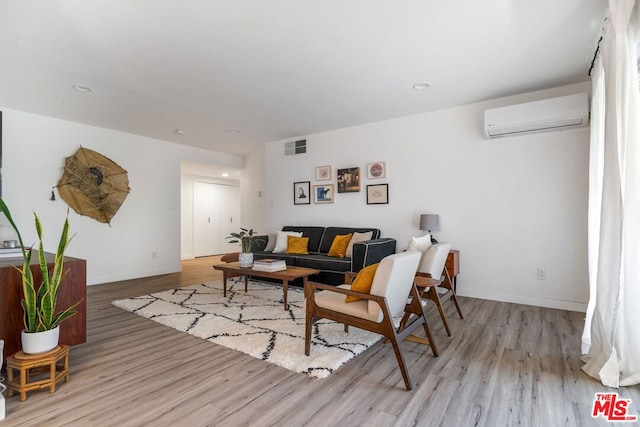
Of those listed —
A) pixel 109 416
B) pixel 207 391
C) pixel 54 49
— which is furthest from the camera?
pixel 54 49

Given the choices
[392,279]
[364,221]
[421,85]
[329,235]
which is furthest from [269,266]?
[421,85]

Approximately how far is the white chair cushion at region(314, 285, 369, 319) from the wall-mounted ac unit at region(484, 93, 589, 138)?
2753 millimetres

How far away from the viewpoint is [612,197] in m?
1.93

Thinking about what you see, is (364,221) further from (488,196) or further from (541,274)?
(541,274)

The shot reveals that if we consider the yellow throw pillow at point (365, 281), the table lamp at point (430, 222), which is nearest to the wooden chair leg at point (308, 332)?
the yellow throw pillow at point (365, 281)

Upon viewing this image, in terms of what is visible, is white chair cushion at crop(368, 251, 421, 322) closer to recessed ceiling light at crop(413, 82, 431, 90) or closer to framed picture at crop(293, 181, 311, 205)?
recessed ceiling light at crop(413, 82, 431, 90)

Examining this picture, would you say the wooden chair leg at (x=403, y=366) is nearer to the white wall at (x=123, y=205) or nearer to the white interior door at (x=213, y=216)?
the white wall at (x=123, y=205)

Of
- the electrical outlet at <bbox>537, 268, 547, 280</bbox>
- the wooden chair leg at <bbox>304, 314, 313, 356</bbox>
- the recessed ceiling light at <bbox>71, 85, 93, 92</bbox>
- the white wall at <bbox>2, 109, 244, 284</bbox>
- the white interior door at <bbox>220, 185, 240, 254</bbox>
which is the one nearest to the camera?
the wooden chair leg at <bbox>304, 314, 313, 356</bbox>

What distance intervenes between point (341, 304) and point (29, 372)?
193cm

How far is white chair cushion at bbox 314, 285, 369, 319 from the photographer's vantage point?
2.03 m

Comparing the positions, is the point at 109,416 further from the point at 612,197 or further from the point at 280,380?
the point at 612,197

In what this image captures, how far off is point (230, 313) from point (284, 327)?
0.73 metres

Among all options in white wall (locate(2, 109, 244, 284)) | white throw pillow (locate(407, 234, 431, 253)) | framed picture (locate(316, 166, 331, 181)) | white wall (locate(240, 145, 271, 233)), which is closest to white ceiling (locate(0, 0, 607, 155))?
white wall (locate(2, 109, 244, 284))

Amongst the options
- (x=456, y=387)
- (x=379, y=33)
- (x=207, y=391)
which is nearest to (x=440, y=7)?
(x=379, y=33)
